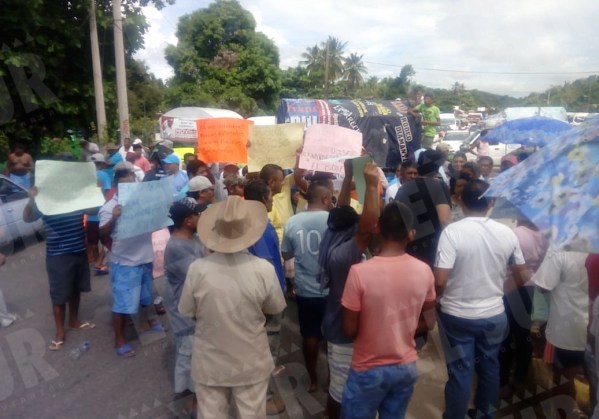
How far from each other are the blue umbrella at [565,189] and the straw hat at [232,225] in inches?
49.6

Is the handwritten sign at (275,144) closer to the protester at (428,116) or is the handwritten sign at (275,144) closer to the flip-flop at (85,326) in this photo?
the flip-flop at (85,326)

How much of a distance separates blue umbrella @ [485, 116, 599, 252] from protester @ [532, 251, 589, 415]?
1103 millimetres

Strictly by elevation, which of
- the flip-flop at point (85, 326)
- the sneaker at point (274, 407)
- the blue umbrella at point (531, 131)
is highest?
the blue umbrella at point (531, 131)

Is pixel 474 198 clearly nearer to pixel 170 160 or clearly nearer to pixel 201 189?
pixel 201 189

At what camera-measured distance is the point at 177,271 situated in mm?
3246

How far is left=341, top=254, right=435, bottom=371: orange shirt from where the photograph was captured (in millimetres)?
2396

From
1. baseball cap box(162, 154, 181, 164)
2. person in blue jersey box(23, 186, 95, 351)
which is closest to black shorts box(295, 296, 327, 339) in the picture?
person in blue jersey box(23, 186, 95, 351)

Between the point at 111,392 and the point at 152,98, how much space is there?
28.1 metres

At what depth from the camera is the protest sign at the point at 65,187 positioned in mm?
3801

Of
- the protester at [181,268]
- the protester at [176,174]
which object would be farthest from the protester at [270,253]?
the protester at [176,174]

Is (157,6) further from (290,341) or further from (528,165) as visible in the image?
→ (528,165)

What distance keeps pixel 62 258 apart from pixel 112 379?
117 centimetres

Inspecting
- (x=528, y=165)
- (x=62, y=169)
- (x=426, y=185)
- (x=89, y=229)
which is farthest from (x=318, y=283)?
(x=89, y=229)

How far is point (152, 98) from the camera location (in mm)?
29719
